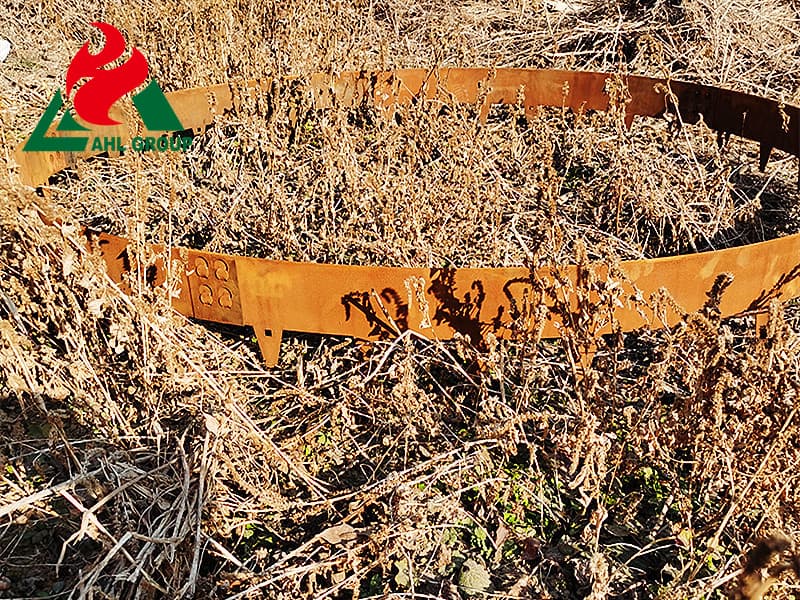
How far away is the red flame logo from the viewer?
589 cm

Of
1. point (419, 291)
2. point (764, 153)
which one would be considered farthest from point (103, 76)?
point (764, 153)

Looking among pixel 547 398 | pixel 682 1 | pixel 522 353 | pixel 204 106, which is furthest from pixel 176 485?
pixel 682 1

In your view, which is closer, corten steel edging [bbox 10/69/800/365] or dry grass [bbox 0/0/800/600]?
dry grass [bbox 0/0/800/600]

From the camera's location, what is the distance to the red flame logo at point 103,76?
589 cm

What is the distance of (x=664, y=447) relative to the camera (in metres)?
2.85

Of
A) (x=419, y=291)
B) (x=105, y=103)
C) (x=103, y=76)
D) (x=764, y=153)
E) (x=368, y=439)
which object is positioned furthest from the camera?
(x=103, y=76)

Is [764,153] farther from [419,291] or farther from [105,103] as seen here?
[105,103]

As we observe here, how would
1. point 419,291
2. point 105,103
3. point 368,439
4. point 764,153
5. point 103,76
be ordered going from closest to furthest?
point 419,291, point 368,439, point 764,153, point 105,103, point 103,76

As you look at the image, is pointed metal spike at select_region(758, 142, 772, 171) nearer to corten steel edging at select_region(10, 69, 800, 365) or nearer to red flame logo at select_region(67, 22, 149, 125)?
corten steel edging at select_region(10, 69, 800, 365)

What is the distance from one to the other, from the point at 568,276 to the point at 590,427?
66 centimetres

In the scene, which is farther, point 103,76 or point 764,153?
point 103,76

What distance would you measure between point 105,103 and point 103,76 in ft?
2.73

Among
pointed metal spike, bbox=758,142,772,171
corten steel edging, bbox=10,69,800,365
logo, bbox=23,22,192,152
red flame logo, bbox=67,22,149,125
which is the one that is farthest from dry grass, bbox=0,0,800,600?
red flame logo, bbox=67,22,149,125

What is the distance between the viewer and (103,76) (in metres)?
6.64
